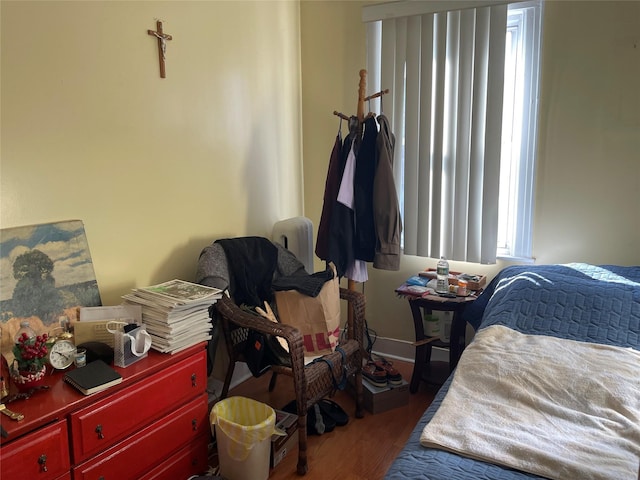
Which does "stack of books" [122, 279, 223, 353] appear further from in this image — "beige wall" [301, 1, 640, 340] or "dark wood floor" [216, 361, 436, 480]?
"beige wall" [301, 1, 640, 340]

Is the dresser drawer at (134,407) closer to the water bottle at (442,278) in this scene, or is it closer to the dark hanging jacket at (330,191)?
the dark hanging jacket at (330,191)

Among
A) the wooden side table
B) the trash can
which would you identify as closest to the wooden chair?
the trash can

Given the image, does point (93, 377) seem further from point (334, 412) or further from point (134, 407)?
point (334, 412)

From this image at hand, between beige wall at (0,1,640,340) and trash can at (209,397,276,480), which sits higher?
beige wall at (0,1,640,340)

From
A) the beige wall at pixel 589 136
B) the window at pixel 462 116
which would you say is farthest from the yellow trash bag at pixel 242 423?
the beige wall at pixel 589 136

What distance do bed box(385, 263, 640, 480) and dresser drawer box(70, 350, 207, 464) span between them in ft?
2.92

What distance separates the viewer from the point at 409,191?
2.98 m

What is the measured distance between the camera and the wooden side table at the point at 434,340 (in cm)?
258

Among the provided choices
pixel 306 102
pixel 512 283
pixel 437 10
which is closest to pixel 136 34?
pixel 306 102

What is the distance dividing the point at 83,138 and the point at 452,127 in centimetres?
199

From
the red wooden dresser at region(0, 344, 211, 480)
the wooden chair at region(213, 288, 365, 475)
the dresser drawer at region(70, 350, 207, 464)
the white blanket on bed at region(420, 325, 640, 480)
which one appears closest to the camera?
the white blanket on bed at region(420, 325, 640, 480)

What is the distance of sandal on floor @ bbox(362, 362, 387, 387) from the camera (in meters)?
2.61

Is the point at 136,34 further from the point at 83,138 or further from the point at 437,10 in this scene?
the point at 437,10

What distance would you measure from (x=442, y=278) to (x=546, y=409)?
1294mm
